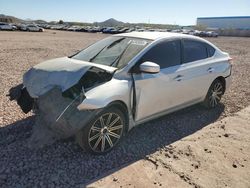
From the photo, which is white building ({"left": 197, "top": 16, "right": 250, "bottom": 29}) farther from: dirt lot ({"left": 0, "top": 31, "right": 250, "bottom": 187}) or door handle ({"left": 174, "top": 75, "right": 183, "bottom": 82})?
door handle ({"left": 174, "top": 75, "right": 183, "bottom": 82})

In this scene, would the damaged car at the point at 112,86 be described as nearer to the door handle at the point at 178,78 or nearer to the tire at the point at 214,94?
the door handle at the point at 178,78

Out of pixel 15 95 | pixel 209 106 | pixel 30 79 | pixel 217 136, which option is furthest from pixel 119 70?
pixel 209 106

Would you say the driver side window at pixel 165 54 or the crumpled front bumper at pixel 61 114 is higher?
the driver side window at pixel 165 54

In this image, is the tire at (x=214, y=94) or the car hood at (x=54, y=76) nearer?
the car hood at (x=54, y=76)

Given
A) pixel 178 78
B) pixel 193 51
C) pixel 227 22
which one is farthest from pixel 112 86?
pixel 227 22

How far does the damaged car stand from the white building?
102 m

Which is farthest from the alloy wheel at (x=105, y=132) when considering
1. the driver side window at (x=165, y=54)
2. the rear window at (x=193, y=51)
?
the rear window at (x=193, y=51)

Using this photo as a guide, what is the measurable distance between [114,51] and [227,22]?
373 feet

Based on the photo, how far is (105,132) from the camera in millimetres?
4379

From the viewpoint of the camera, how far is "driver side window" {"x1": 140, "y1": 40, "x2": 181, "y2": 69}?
4.98 m

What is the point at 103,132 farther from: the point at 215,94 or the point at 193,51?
the point at 215,94

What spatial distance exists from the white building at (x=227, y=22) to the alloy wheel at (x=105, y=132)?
10337 cm

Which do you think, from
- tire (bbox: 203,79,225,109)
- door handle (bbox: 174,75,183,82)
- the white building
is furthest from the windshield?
the white building

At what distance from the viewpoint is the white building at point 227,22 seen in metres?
102
